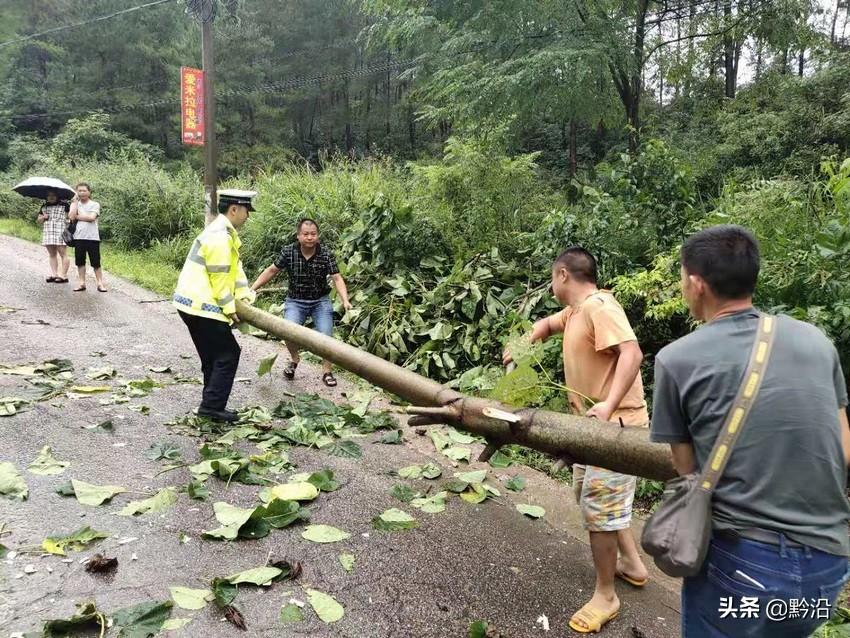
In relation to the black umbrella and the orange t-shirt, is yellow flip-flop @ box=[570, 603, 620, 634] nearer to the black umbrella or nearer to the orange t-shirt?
the orange t-shirt

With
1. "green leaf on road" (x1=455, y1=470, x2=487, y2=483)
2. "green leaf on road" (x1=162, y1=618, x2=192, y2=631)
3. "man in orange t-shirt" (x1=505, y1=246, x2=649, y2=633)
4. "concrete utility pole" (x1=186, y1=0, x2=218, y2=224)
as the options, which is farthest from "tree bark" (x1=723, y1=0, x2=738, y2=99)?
"green leaf on road" (x1=162, y1=618, x2=192, y2=631)

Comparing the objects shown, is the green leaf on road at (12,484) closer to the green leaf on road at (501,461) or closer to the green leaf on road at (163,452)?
the green leaf on road at (163,452)

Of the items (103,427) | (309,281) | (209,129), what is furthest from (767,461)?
(209,129)

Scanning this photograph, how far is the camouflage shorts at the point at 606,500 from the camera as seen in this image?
106 inches

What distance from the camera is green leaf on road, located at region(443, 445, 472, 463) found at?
4555mm

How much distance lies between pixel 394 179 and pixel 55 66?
1343 inches

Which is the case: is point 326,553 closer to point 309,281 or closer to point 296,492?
point 296,492

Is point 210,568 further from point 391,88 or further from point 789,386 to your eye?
point 391,88

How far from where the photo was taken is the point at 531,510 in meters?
3.77

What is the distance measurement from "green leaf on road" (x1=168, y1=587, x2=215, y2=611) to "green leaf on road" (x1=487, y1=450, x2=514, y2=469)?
7.62ft

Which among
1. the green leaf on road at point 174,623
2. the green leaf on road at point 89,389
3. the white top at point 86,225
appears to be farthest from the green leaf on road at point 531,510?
the white top at point 86,225

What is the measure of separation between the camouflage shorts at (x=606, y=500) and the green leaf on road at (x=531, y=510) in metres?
1.03

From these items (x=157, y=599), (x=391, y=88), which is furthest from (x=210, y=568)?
(x=391, y=88)

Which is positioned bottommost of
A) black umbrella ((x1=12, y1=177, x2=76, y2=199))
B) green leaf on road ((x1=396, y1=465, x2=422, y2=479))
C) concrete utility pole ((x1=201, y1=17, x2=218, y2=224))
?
green leaf on road ((x1=396, y1=465, x2=422, y2=479))
